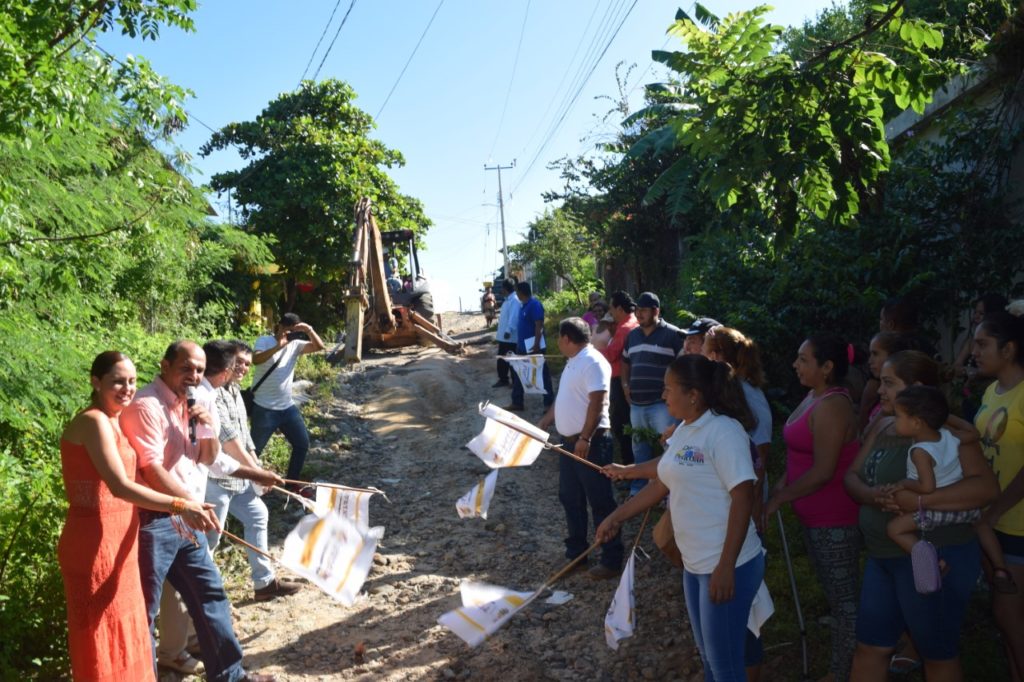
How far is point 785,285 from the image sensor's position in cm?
749

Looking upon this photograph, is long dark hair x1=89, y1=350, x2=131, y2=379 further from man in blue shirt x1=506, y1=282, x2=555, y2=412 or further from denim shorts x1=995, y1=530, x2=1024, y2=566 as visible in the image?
man in blue shirt x1=506, y1=282, x2=555, y2=412

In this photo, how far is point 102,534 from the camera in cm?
357

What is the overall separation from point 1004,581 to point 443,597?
3.73 metres

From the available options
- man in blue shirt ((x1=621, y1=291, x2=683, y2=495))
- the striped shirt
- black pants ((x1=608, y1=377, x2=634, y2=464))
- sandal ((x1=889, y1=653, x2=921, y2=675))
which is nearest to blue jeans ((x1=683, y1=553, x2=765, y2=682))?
sandal ((x1=889, y1=653, x2=921, y2=675))

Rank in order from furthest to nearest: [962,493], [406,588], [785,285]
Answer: [785,285] → [406,588] → [962,493]

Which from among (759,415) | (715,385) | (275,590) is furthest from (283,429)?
(715,385)

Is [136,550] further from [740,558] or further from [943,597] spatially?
[943,597]

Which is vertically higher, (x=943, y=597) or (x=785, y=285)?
(x=785, y=285)

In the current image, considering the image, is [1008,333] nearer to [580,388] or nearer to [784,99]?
[784,99]

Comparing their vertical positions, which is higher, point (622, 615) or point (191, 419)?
point (191, 419)

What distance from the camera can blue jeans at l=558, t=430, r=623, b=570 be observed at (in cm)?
601

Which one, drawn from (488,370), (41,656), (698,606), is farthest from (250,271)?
(698,606)

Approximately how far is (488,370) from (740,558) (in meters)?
11.9

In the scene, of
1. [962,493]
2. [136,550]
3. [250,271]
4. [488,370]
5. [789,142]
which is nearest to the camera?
[962,493]
